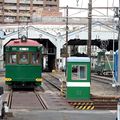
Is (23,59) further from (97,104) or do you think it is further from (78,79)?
(97,104)

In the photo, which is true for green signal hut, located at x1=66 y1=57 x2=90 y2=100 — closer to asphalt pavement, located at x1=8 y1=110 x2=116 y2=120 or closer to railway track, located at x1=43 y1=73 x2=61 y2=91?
asphalt pavement, located at x1=8 y1=110 x2=116 y2=120

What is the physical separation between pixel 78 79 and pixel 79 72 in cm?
38

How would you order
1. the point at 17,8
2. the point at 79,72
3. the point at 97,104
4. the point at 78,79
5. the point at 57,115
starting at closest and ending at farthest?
the point at 57,115, the point at 97,104, the point at 78,79, the point at 79,72, the point at 17,8

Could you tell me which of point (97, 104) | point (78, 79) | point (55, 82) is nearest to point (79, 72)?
point (78, 79)

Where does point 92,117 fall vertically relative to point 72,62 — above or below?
below

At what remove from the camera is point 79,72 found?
25.1 metres

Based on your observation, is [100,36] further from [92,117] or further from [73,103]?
[92,117]

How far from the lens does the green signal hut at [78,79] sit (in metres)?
24.8

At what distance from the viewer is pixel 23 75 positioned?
104 feet

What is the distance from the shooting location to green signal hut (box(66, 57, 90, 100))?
24828 mm

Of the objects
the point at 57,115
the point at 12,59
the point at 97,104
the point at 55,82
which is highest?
the point at 12,59

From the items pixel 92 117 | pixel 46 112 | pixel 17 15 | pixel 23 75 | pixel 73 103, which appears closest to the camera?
pixel 92 117

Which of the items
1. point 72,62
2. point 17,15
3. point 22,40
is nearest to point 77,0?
point 22,40

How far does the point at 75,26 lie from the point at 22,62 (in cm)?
5080
